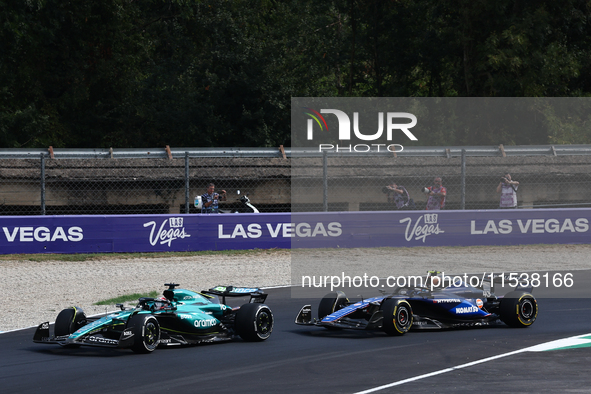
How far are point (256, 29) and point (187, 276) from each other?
22374mm

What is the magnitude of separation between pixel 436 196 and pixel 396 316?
9674 millimetres

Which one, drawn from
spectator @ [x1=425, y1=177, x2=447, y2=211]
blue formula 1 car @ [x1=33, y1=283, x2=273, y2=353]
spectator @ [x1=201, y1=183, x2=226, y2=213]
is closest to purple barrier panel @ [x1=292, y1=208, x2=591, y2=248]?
spectator @ [x1=425, y1=177, x2=447, y2=211]

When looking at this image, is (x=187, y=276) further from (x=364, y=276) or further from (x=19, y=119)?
(x=19, y=119)

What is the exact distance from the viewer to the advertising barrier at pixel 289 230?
52.0ft

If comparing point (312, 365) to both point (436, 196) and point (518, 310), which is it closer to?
point (518, 310)

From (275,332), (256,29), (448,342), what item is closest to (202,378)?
(275,332)

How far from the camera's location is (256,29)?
34.1m

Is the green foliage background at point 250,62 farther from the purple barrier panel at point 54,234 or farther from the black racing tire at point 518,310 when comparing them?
the black racing tire at point 518,310

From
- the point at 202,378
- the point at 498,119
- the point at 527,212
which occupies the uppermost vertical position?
the point at 498,119

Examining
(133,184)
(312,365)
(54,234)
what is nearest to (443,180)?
(133,184)

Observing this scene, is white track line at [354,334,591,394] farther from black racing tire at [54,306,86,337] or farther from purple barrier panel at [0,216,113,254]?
purple barrier panel at [0,216,113,254]

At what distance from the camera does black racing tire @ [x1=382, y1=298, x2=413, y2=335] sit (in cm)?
855

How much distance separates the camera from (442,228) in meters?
17.8

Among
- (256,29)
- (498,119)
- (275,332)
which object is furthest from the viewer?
(256,29)
